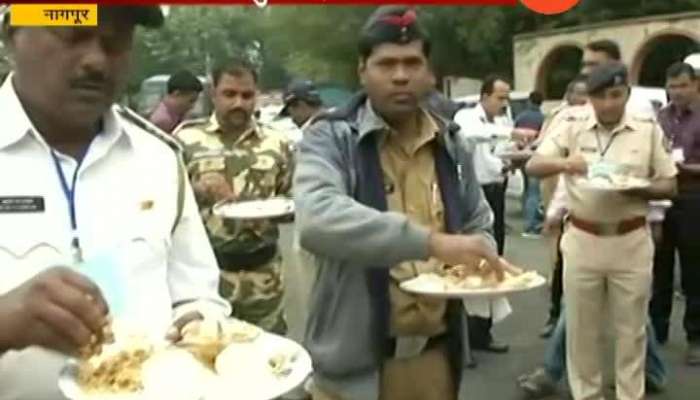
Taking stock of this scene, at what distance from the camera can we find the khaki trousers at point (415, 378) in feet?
12.4

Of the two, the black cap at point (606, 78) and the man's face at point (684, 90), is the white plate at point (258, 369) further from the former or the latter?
the man's face at point (684, 90)

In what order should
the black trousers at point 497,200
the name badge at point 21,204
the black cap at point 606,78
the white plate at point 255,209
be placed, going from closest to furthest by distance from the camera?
the name badge at point 21,204 → the white plate at point 255,209 → the black cap at point 606,78 → the black trousers at point 497,200

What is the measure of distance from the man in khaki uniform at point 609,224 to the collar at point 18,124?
399cm

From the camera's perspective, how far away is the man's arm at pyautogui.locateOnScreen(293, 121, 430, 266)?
3.33 metres

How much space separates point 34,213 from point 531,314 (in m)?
7.44

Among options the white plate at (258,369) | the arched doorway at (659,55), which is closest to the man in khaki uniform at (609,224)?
the white plate at (258,369)

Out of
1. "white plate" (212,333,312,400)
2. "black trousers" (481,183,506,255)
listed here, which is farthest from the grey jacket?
"black trousers" (481,183,506,255)

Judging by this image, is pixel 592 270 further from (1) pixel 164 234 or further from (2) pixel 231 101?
(1) pixel 164 234

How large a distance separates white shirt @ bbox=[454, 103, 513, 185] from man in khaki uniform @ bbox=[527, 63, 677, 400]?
2.66 metres

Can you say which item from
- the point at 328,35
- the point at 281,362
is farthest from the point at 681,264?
the point at 328,35

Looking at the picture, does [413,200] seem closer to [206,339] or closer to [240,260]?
[206,339]

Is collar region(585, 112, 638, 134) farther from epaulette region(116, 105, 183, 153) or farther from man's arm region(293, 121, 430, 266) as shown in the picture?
epaulette region(116, 105, 183, 153)

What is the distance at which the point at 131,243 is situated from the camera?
2.21 metres

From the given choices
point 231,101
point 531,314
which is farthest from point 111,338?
point 531,314
